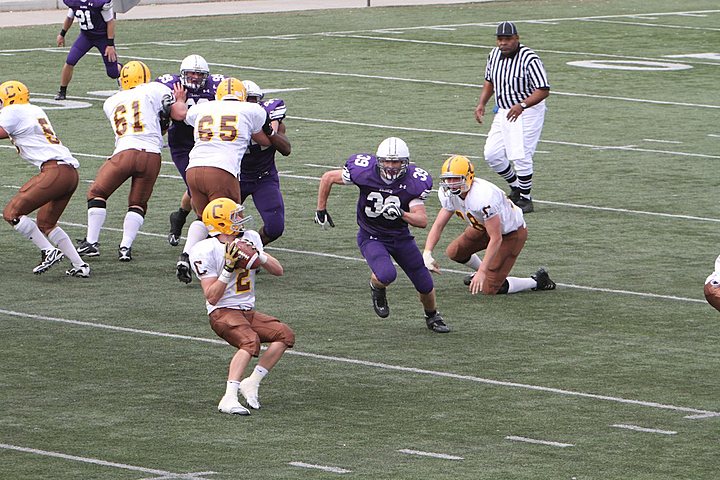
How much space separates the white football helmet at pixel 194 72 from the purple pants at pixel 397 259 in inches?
104

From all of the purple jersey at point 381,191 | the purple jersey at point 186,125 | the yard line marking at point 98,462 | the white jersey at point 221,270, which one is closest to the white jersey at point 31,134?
the purple jersey at point 186,125

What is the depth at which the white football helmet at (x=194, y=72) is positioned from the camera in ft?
43.3

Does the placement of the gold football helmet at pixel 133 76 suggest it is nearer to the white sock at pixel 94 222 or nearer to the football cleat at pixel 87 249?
the white sock at pixel 94 222

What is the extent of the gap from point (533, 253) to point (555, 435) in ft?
15.9

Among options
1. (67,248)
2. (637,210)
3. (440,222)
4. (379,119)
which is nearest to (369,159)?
(440,222)

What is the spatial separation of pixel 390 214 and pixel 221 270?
1.98 metres

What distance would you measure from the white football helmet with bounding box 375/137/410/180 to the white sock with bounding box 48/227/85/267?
277 centimetres

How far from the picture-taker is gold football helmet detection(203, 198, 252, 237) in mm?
9273

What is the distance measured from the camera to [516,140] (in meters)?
15.1

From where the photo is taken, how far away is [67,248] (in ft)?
41.1

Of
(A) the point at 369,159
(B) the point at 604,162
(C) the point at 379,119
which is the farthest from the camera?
(C) the point at 379,119

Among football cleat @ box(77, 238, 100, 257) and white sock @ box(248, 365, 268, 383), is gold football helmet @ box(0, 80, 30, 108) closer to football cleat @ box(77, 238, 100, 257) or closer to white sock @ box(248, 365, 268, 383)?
football cleat @ box(77, 238, 100, 257)

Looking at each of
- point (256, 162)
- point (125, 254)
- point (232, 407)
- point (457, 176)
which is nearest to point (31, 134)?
point (125, 254)

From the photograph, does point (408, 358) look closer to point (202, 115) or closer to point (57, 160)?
point (202, 115)
